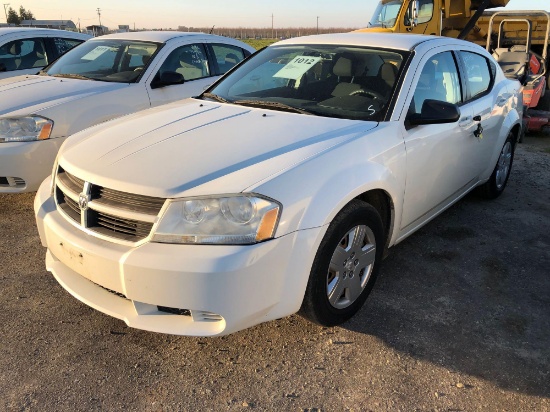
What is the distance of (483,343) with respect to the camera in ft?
8.64

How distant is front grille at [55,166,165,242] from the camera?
2.21 m

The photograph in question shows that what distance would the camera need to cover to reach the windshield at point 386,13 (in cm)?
1004

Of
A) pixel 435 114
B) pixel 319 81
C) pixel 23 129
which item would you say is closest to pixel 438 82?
pixel 435 114

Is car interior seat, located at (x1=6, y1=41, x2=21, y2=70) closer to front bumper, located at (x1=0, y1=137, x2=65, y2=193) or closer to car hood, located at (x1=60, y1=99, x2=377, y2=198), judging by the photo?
front bumper, located at (x1=0, y1=137, x2=65, y2=193)

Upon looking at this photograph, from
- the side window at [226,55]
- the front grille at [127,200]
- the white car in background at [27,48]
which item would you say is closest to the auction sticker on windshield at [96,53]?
the side window at [226,55]

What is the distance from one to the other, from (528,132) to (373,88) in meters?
6.44

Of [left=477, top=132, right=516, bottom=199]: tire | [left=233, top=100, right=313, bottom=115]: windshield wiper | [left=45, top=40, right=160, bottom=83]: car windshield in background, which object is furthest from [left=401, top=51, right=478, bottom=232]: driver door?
[left=45, top=40, right=160, bottom=83]: car windshield in background

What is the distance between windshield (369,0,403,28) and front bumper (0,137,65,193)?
312 inches

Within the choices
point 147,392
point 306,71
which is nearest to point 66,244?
point 147,392

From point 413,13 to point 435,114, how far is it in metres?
7.43

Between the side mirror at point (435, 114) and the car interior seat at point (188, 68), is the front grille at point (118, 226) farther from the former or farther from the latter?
the car interior seat at point (188, 68)

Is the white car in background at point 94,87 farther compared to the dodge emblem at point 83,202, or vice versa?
the white car in background at point 94,87

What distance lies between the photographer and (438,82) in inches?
137

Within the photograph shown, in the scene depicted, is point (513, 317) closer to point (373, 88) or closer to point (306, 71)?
point (373, 88)
